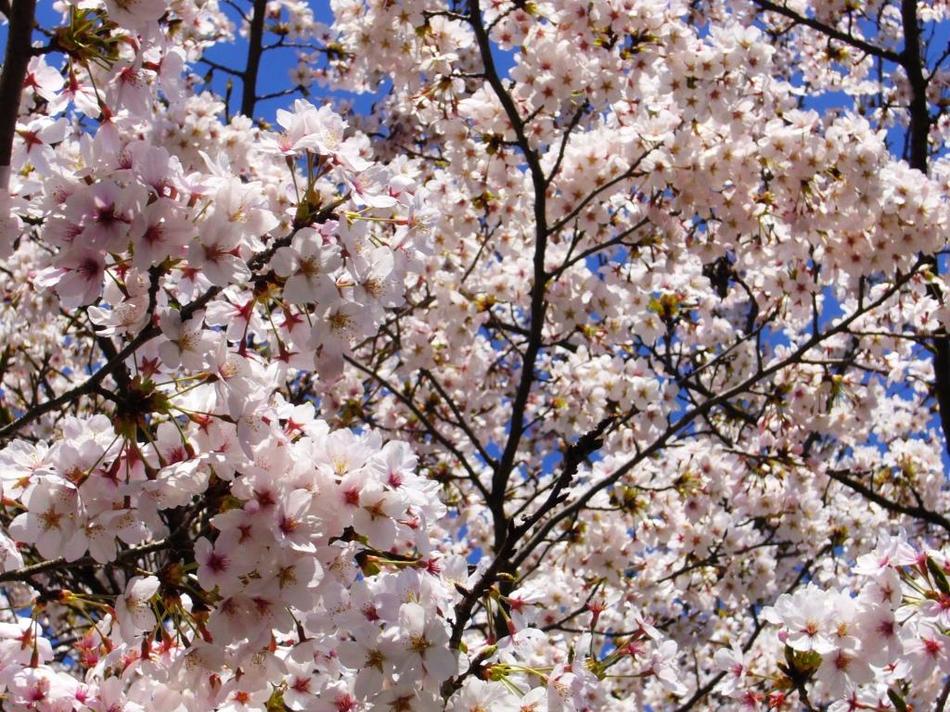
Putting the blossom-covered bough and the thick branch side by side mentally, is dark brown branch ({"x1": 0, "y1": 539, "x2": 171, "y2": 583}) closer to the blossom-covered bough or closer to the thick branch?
the blossom-covered bough

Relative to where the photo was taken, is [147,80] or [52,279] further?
[147,80]

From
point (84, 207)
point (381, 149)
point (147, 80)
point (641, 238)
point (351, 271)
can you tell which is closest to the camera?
point (84, 207)

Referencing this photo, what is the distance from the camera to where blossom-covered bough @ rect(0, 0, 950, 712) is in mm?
2229

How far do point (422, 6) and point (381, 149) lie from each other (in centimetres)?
327

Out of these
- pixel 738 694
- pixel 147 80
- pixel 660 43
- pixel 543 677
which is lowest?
pixel 543 677

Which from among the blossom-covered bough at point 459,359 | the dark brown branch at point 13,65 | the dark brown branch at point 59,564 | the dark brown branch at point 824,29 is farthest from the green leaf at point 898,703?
the dark brown branch at point 824,29

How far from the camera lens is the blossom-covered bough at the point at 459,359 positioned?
7.31ft

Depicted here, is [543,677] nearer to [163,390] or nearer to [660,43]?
[163,390]

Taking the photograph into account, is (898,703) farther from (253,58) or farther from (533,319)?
(253,58)

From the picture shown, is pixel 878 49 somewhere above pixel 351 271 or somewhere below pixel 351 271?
above

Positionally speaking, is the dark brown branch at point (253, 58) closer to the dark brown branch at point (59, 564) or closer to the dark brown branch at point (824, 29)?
the dark brown branch at point (824, 29)

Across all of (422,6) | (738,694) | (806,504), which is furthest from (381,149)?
(738,694)

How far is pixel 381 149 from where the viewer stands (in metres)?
8.34

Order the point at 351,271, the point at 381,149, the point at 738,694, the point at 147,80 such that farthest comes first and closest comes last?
the point at 381,149 < the point at 738,694 < the point at 147,80 < the point at 351,271
